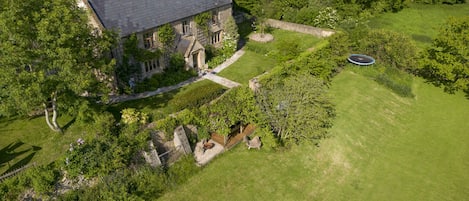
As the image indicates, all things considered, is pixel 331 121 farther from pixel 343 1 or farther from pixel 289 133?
pixel 343 1

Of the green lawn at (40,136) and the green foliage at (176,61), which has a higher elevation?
the green foliage at (176,61)

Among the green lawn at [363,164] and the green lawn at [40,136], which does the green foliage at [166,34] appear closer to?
the green lawn at [40,136]

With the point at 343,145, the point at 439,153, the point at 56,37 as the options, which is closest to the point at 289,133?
the point at 343,145

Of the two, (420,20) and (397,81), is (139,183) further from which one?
(420,20)

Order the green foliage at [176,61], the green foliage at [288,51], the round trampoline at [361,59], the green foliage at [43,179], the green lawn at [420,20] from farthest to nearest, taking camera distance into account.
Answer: the green lawn at [420,20]
the round trampoline at [361,59]
the green foliage at [288,51]
the green foliage at [176,61]
the green foliage at [43,179]

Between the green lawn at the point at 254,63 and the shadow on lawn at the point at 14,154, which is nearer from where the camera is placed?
the shadow on lawn at the point at 14,154

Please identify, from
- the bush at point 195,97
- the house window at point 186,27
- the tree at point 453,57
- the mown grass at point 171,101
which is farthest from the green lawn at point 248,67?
the tree at point 453,57

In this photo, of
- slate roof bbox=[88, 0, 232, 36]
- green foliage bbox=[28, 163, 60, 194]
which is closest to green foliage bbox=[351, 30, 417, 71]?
slate roof bbox=[88, 0, 232, 36]
